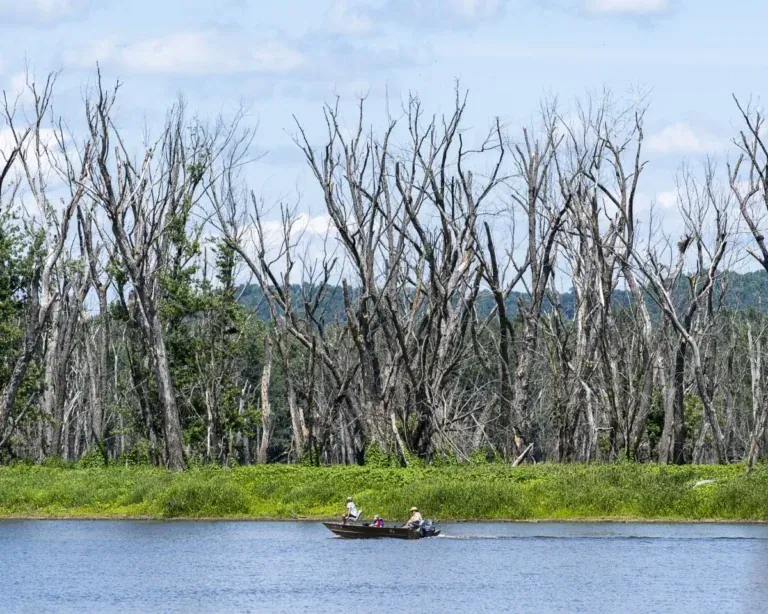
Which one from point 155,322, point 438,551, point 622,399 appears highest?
point 155,322

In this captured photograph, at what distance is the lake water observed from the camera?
23953 millimetres

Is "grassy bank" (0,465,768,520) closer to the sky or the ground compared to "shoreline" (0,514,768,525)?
closer to the sky

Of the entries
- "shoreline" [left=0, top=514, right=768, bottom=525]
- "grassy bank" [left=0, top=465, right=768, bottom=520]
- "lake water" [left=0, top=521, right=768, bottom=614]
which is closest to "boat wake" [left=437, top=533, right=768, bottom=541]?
"lake water" [left=0, top=521, right=768, bottom=614]

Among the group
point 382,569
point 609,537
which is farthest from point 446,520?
point 382,569

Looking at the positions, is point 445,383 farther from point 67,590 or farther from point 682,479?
point 67,590

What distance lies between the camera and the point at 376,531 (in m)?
33.6

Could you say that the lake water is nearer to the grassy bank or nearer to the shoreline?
the shoreline

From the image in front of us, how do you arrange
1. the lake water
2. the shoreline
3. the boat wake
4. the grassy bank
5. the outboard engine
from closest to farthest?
the lake water, the outboard engine, the boat wake, the shoreline, the grassy bank

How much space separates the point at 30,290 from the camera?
50.2 m

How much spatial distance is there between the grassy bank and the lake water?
104 centimetres

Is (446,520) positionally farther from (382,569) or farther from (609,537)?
(382,569)

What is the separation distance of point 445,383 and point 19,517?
15527mm

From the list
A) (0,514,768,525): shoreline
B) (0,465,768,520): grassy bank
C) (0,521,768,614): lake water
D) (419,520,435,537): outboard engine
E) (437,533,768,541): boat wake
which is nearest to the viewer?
(0,521,768,614): lake water

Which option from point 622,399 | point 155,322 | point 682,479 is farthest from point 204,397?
point 682,479
